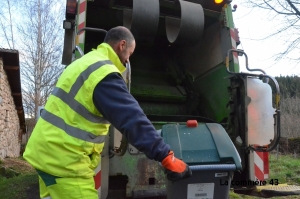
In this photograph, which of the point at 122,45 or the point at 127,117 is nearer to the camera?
the point at 127,117

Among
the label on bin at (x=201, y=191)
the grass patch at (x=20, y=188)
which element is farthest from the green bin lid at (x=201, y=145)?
the grass patch at (x=20, y=188)

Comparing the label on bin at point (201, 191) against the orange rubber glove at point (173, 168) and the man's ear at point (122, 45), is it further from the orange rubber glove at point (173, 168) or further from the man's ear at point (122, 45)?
the man's ear at point (122, 45)

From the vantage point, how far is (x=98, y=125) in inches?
Answer: 65.3

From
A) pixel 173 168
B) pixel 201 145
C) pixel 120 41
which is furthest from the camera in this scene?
pixel 201 145

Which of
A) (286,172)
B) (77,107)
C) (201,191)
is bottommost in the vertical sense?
(286,172)

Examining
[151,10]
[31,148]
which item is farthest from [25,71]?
[31,148]

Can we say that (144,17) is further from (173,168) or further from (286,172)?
(286,172)

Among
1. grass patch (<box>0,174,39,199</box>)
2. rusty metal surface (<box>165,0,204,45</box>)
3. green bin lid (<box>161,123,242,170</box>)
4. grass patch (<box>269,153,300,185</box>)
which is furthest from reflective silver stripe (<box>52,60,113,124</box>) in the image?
grass patch (<box>269,153,300,185</box>)

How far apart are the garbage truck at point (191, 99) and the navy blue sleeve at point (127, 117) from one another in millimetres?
442

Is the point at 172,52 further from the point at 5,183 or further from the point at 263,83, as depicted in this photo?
the point at 5,183

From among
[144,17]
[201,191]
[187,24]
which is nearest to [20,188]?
[144,17]

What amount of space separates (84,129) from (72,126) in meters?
0.06

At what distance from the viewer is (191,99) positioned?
3971mm

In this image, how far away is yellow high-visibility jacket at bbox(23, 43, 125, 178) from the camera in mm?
1577
